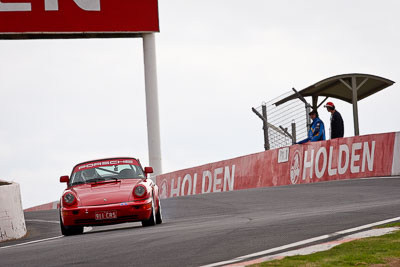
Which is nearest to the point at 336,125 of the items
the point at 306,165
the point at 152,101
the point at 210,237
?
the point at 306,165

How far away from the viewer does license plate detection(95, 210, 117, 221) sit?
11390 mm

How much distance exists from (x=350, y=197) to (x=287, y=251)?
725cm

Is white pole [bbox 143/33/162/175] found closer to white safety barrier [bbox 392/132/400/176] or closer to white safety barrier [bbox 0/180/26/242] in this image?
white safety barrier [bbox 392/132/400/176]

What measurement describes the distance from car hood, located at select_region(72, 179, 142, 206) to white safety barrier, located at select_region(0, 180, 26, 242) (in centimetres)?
143

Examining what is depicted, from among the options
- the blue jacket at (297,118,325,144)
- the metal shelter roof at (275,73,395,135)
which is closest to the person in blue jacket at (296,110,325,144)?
the blue jacket at (297,118,325,144)

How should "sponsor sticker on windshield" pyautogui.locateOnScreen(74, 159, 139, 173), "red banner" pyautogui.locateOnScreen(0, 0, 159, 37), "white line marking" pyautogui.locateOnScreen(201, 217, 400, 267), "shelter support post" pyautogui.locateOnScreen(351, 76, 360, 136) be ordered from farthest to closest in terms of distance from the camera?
1. "red banner" pyautogui.locateOnScreen(0, 0, 159, 37)
2. "shelter support post" pyautogui.locateOnScreen(351, 76, 360, 136)
3. "sponsor sticker on windshield" pyautogui.locateOnScreen(74, 159, 139, 173)
4. "white line marking" pyautogui.locateOnScreen(201, 217, 400, 267)

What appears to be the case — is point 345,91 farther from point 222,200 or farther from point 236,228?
point 236,228

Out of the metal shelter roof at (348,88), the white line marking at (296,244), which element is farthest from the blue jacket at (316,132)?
the white line marking at (296,244)

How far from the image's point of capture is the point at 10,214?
13.0 metres

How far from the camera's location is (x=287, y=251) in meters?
6.93

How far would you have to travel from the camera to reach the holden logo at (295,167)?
67.3ft

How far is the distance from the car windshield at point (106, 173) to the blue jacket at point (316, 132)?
25.7 feet

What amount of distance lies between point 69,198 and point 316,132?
9386mm

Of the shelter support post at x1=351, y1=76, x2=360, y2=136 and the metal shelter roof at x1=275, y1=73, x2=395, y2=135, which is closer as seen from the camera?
the metal shelter roof at x1=275, y1=73, x2=395, y2=135
